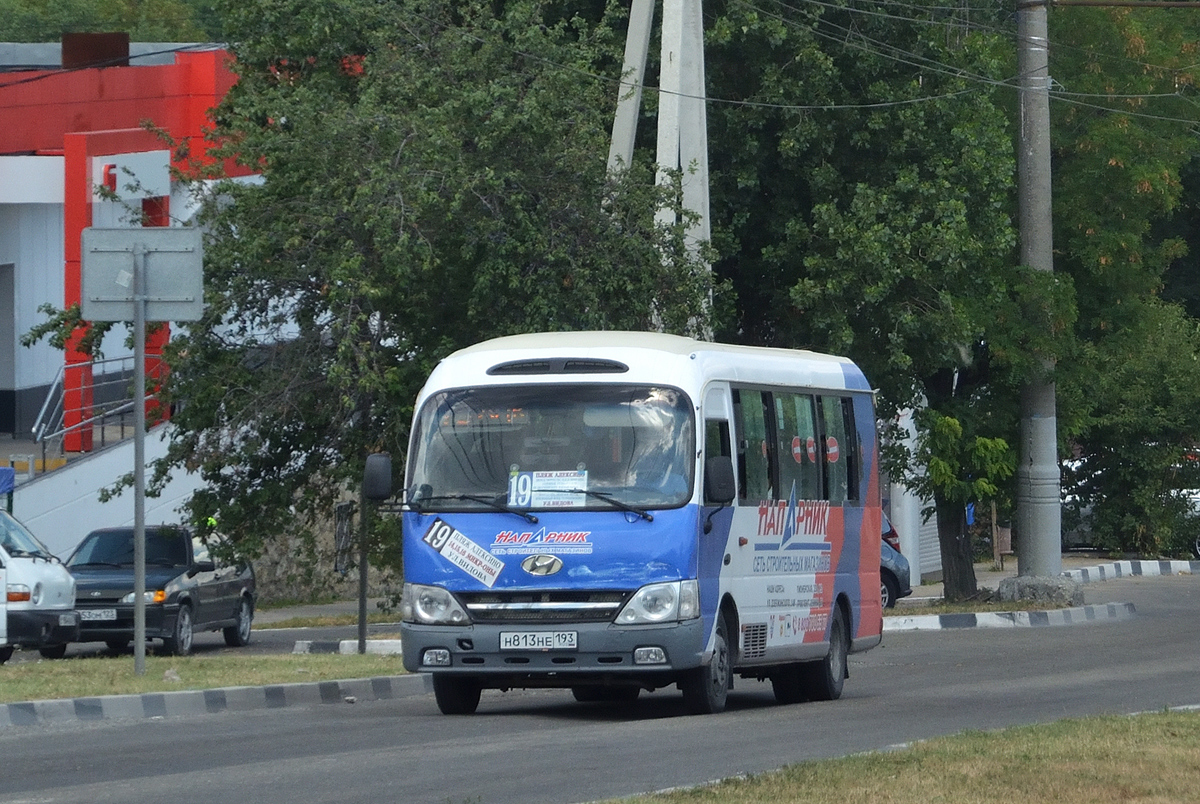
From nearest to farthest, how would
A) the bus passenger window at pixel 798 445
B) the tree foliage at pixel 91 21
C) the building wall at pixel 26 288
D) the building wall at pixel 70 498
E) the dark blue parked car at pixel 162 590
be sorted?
the bus passenger window at pixel 798 445, the dark blue parked car at pixel 162 590, the building wall at pixel 70 498, the building wall at pixel 26 288, the tree foliage at pixel 91 21

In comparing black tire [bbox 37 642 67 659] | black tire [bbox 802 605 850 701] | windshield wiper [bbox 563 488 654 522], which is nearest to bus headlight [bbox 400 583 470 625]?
windshield wiper [bbox 563 488 654 522]

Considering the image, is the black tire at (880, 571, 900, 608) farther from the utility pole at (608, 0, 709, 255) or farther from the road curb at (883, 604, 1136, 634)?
the utility pole at (608, 0, 709, 255)

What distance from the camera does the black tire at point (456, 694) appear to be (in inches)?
530

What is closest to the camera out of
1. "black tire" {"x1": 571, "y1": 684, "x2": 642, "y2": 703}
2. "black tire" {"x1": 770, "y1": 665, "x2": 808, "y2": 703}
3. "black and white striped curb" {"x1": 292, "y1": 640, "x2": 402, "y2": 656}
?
"black tire" {"x1": 571, "y1": 684, "x2": 642, "y2": 703}

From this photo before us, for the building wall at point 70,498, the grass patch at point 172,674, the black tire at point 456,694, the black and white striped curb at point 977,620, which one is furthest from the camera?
the building wall at point 70,498

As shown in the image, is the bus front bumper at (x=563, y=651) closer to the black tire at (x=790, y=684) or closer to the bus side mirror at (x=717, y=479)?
the bus side mirror at (x=717, y=479)

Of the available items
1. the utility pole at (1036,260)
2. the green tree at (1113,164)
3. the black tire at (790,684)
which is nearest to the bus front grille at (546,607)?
the black tire at (790,684)

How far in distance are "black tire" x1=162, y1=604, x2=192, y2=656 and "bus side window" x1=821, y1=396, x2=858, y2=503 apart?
31.5 feet

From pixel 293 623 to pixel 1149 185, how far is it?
1390cm

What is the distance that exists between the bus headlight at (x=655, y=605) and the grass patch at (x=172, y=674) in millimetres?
3752

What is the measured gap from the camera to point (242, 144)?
22250 millimetres

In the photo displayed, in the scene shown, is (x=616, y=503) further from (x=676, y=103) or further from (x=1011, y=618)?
(x=1011, y=618)

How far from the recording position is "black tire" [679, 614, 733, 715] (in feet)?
42.9

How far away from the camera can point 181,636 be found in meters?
22.5
